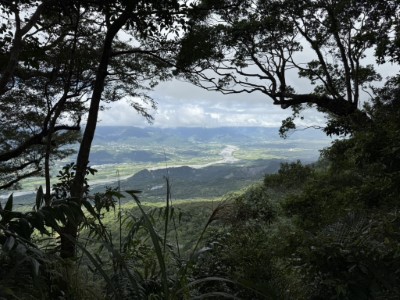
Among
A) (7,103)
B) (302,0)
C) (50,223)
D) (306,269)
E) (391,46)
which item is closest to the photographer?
(50,223)

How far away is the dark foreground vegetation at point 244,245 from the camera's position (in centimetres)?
147

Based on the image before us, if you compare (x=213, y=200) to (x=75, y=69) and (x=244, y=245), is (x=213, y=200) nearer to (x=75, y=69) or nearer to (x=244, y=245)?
(x=244, y=245)

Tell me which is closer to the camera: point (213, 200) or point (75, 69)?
point (213, 200)

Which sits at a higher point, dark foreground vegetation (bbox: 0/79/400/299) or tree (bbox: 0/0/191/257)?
tree (bbox: 0/0/191/257)

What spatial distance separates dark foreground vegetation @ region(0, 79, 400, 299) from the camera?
4.83ft

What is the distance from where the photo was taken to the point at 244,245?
5.39 m

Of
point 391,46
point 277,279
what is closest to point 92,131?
point 277,279

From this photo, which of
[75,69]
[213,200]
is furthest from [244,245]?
[75,69]

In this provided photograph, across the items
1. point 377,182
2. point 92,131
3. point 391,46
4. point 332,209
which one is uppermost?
point 391,46

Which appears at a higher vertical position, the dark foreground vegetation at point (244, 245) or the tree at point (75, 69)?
the tree at point (75, 69)

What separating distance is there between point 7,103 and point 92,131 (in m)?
5.68

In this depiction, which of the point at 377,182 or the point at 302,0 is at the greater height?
the point at 302,0

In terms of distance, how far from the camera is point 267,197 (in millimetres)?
9070

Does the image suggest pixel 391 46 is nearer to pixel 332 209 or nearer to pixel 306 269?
pixel 332 209
